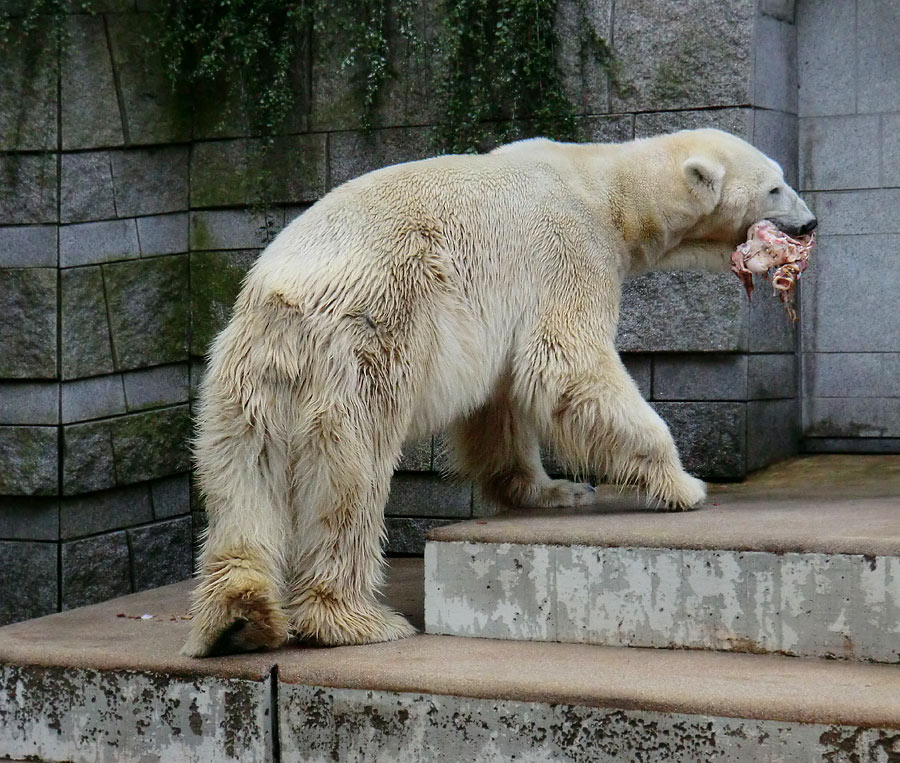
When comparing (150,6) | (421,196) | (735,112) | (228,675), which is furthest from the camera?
(150,6)

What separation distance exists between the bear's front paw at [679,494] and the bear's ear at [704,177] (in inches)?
38.7

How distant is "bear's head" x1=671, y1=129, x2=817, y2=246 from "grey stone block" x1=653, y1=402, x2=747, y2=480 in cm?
114

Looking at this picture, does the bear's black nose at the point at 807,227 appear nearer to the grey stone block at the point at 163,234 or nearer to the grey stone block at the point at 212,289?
the grey stone block at the point at 212,289

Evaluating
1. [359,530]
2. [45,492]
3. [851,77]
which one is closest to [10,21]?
[45,492]

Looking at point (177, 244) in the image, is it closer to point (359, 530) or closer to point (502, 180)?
point (502, 180)

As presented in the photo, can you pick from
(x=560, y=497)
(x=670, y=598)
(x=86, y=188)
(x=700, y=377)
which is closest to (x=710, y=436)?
(x=700, y=377)

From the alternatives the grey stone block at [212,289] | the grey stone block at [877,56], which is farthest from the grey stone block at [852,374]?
the grey stone block at [212,289]

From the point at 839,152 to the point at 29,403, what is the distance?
379 cm

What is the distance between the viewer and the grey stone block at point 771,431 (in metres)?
5.53

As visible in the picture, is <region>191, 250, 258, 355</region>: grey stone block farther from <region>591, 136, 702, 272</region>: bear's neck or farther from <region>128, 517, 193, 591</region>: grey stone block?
<region>591, 136, 702, 272</region>: bear's neck

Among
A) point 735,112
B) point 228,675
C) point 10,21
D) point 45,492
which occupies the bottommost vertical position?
point 228,675

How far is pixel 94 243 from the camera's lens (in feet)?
18.3

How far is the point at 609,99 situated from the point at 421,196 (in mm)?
1741

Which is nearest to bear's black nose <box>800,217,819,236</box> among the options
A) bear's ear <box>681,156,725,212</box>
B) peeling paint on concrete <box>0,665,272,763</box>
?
bear's ear <box>681,156,725,212</box>
